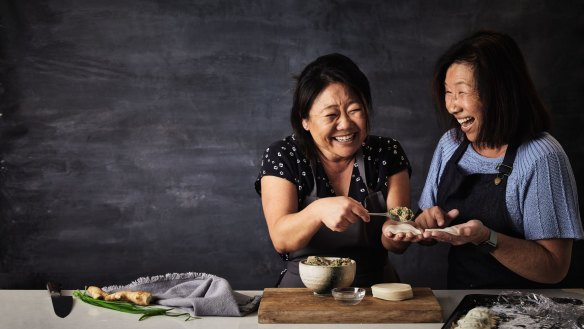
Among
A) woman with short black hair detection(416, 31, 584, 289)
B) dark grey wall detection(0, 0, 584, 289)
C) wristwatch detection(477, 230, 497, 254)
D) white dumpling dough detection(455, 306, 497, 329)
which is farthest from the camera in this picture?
dark grey wall detection(0, 0, 584, 289)

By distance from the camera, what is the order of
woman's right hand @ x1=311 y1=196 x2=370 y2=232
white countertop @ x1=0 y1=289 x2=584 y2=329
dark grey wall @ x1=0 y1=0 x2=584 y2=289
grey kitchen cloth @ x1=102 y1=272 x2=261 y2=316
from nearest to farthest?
1. white countertop @ x1=0 y1=289 x2=584 y2=329
2. grey kitchen cloth @ x1=102 y1=272 x2=261 y2=316
3. woman's right hand @ x1=311 y1=196 x2=370 y2=232
4. dark grey wall @ x1=0 y1=0 x2=584 y2=289

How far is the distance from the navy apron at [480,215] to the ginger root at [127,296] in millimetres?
1304

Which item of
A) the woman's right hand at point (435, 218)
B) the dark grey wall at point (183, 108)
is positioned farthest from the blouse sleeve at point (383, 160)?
the dark grey wall at point (183, 108)

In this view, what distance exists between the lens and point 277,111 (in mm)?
4355

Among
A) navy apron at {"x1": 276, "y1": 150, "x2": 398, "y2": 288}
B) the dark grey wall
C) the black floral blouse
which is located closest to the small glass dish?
navy apron at {"x1": 276, "y1": 150, "x2": 398, "y2": 288}

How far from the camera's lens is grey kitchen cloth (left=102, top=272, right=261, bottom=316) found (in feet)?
6.84

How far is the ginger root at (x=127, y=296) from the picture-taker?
7.06 ft

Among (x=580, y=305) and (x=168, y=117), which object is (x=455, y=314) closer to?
(x=580, y=305)

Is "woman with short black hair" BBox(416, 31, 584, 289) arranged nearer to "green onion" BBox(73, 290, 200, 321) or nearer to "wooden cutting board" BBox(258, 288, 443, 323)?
"wooden cutting board" BBox(258, 288, 443, 323)

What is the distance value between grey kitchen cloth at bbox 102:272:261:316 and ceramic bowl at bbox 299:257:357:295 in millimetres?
195

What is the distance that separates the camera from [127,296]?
2.17 metres

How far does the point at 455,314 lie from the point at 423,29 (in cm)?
273

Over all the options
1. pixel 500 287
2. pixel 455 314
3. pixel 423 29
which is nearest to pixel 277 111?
pixel 423 29

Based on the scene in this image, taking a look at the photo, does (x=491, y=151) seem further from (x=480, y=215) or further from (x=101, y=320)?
(x=101, y=320)
